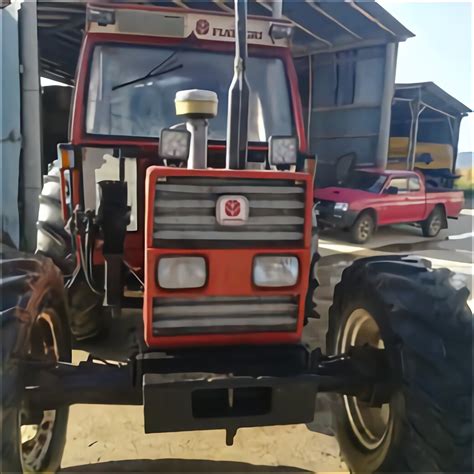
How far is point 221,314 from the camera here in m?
1.92

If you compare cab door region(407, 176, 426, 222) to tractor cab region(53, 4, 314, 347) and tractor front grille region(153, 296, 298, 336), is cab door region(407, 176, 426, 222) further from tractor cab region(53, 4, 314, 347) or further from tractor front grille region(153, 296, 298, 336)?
tractor front grille region(153, 296, 298, 336)

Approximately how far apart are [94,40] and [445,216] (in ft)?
30.5

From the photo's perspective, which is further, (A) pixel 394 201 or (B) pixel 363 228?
(A) pixel 394 201

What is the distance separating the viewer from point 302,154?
2943 millimetres

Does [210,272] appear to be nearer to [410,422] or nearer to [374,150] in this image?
[410,422]

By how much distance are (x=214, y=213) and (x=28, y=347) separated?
2.73ft

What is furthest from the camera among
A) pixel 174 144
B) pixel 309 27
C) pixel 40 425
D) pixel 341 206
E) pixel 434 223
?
pixel 434 223

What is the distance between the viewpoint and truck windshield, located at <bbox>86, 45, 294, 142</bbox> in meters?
2.82

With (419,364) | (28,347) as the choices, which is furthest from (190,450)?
(419,364)

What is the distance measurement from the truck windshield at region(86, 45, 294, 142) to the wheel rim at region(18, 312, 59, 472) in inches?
44.9

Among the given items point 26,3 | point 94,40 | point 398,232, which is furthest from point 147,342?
point 398,232

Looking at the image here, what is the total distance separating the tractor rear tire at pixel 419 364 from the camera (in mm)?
1733

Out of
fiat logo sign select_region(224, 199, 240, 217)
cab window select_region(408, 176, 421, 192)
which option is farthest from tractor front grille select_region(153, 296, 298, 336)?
cab window select_region(408, 176, 421, 192)

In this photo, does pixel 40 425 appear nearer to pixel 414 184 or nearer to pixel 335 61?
pixel 335 61
